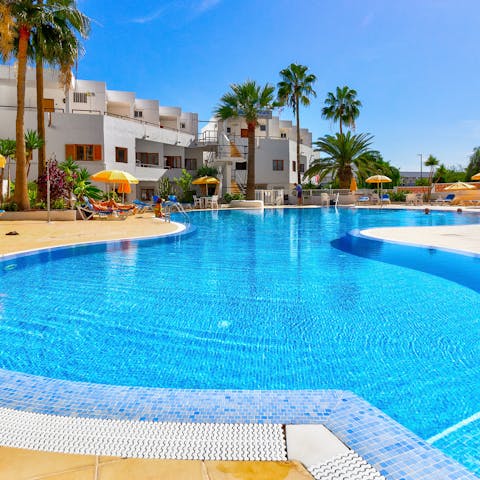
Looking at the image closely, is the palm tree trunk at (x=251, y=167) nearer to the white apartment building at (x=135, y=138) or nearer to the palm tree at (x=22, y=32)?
the white apartment building at (x=135, y=138)

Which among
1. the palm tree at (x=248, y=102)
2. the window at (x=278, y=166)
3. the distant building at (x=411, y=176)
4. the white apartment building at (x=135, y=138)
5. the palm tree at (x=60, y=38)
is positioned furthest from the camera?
the distant building at (x=411, y=176)

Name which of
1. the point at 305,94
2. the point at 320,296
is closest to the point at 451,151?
the point at 305,94

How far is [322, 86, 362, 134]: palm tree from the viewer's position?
4331 cm

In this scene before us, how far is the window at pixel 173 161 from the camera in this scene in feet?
127

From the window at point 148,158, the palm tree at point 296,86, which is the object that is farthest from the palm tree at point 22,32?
the palm tree at point 296,86

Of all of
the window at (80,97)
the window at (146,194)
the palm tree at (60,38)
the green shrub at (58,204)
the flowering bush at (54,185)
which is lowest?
the green shrub at (58,204)

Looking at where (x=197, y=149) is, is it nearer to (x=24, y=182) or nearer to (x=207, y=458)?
(x=24, y=182)

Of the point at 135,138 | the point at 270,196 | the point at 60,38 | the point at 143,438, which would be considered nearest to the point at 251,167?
the point at 270,196

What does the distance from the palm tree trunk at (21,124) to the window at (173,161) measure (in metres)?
20.2

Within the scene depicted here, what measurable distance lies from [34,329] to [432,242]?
9345 millimetres

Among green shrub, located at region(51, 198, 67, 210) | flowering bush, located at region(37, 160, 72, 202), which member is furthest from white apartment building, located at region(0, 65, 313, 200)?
green shrub, located at region(51, 198, 67, 210)

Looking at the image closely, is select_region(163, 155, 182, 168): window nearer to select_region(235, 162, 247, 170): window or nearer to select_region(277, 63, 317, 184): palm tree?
select_region(235, 162, 247, 170): window

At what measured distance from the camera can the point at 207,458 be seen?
2.29m

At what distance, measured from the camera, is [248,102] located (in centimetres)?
3259
